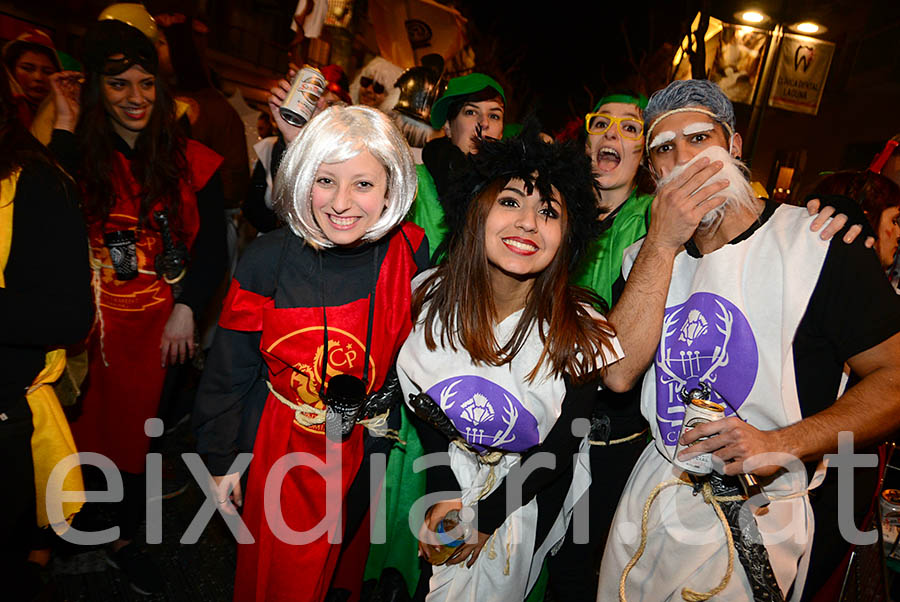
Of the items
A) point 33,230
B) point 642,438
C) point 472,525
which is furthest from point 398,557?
point 33,230

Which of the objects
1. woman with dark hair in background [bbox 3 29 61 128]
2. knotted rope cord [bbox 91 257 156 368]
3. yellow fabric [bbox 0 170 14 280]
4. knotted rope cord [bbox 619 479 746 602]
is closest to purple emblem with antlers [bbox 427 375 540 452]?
knotted rope cord [bbox 619 479 746 602]

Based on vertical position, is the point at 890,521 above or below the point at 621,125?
below

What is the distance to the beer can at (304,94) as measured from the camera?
2016mm

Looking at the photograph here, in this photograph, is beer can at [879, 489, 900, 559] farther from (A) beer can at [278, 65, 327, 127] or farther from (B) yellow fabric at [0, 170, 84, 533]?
(B) yellow fabric at [0, 170, 84, 533]

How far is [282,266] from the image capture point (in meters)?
1.97

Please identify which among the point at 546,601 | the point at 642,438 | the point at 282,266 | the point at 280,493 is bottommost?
the point at 546,601

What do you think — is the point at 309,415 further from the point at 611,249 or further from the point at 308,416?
the point at 611,249

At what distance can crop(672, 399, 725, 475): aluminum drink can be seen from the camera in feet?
4.73

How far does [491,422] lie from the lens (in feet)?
6.07

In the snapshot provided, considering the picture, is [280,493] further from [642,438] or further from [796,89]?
[796,89]

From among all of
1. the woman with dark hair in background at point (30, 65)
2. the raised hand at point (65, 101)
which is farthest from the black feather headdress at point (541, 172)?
the woman with dark hair in background at point (30, 65)

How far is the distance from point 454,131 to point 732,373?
2.07m

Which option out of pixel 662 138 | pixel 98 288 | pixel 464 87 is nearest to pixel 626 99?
pixel 464 87

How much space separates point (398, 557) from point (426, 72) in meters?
3.36
